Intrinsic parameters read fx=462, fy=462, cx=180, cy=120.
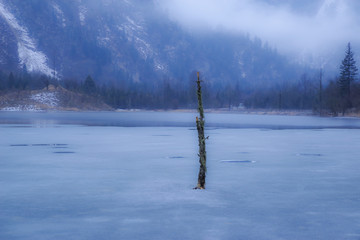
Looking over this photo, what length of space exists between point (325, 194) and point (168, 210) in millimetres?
6248

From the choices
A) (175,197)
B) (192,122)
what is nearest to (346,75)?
(192,122)

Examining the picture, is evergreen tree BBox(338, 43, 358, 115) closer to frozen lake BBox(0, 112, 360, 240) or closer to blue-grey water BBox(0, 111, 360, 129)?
blue-grey water BBox(0, 111, 360, 129)

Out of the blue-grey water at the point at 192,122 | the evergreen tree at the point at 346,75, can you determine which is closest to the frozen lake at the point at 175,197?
the blue-grey water at the point at 192,122

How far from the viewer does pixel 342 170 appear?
23297 millimetres

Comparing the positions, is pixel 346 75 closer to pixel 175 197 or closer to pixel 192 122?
pixel 192 122

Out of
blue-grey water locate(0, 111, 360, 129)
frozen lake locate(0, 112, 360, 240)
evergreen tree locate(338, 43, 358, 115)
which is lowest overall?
frozen lake locate(0, 112, 360, 240)

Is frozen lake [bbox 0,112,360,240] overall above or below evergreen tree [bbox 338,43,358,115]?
below

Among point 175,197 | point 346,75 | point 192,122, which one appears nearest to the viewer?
point 175,197

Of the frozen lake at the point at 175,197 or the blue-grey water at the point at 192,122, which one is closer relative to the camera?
the frozen lake at the point at 175,197

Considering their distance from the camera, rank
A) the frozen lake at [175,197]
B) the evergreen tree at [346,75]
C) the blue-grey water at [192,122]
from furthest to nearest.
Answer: the evergreen tree at [346,75]
the blue-grey water at [192,122]
the frozen lake at [175,197]

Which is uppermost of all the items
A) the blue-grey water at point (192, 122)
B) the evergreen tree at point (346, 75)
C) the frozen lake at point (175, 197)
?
the evergreen tree at point (346, 75)

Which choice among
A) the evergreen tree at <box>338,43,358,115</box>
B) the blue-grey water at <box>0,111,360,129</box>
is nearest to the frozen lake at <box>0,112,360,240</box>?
the blue-grey water at <box>0,111,360,129</box>

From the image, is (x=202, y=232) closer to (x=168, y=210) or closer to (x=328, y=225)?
(x=168, y=210)

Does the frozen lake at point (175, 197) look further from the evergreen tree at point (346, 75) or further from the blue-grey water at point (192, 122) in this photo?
the evergreen tree at point (346, 75)
